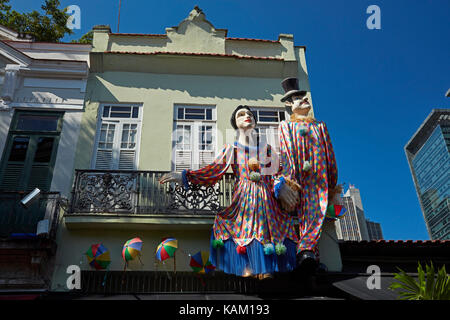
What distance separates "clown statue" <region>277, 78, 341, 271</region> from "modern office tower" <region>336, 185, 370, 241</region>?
193 feet

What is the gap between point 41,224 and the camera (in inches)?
283

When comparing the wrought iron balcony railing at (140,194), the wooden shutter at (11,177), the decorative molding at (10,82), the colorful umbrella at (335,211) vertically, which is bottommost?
the colorful umbrella at (335,211)

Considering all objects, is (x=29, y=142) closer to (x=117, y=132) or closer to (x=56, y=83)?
(x=56, y=83)

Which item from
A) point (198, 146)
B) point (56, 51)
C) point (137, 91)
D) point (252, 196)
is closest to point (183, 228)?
point (252, 196)

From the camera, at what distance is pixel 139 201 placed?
7.94m

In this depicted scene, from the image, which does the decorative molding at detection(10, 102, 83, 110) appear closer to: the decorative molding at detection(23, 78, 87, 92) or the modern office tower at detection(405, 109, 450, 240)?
the decorative molding at detection(23, 78, 87, 92)

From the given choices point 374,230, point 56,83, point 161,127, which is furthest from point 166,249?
point 374,230

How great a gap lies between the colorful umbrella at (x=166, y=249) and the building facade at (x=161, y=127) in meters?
0.52

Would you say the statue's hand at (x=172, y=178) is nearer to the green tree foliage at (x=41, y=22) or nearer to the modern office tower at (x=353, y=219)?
the green tree foliage at (x=41, y=22)

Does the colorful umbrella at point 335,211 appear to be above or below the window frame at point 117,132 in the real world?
below

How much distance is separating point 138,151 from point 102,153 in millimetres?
807

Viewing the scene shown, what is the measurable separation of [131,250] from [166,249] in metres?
0.63

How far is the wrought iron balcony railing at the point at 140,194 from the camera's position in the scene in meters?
7.74

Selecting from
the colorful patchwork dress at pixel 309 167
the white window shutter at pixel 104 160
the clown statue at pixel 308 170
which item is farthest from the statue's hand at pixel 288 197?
the white window shutter at pixel 104 160
